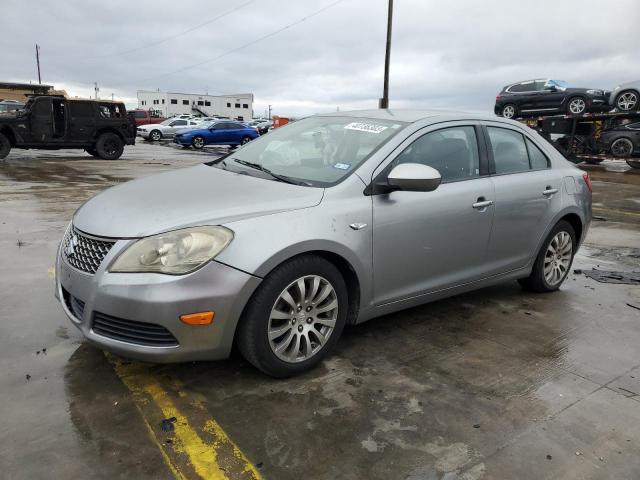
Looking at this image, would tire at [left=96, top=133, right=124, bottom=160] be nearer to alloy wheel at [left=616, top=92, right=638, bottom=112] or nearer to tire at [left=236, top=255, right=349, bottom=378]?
tire at [left=236, top=255, right=349, bottom=378]

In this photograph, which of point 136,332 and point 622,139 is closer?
point 136,332

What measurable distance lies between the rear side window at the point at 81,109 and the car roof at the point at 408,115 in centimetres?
1413

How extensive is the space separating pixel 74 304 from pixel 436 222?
225 cm

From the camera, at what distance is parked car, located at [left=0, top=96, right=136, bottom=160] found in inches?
597

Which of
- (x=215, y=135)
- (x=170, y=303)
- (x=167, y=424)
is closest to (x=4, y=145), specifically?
(x=215, y=135)

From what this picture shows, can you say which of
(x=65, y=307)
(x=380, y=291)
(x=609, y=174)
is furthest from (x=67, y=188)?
(x=609, y=174)

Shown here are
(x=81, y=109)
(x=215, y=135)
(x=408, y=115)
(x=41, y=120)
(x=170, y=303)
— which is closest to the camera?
(x=170, y=303)

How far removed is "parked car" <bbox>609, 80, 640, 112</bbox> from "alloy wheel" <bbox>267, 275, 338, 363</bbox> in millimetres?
18106

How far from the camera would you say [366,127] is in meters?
3.70

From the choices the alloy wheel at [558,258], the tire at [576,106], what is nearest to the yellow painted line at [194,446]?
the alloy wheel at [558,258]

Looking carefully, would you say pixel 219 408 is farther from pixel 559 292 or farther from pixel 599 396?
pixel 559 292

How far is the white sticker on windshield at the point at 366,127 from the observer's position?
361cm

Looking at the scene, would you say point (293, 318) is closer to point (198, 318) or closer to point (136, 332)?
point (198, 318)

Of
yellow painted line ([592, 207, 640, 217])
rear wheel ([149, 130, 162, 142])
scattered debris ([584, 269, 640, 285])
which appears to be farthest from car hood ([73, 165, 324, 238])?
rear wheel ([149, 130, 162, 142])
